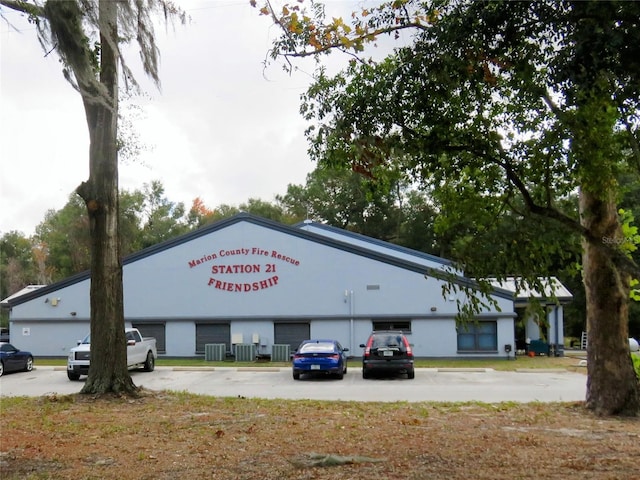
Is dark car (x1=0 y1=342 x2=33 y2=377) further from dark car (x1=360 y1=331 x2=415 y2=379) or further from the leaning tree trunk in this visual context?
dark car (x1=360 y1=331 x2=415 y2=379)

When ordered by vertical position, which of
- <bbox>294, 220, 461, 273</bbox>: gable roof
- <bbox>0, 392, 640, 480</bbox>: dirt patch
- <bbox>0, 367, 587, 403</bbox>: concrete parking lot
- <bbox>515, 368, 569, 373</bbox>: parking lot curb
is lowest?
<bbox>515, 368, 569, 373</bbox>: parking lot curb

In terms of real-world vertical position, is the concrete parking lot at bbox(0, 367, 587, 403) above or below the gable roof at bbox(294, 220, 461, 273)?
below

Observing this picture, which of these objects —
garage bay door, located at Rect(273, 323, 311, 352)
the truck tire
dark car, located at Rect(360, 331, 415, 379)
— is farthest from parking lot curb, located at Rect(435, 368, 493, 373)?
the truck tire

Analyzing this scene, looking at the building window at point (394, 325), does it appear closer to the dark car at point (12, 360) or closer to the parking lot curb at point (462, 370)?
the parking lot curb at point (462, 370)

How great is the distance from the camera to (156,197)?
255 ft

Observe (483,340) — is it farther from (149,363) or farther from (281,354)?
(149,363)

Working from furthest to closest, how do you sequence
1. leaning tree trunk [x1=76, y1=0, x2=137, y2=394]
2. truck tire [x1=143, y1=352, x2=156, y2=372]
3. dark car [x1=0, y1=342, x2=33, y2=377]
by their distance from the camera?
truck tire [x1=143, y1=352, x2=156, y2=372] → dark car [x1=0, y1=342, x2=33, y2=377] → leaning tree trunk [x1=76, y1=0, x2=137, y2=394]

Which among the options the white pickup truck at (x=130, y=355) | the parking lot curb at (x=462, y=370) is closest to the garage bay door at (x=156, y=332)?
the white pickup truck at (x=130, y=355)

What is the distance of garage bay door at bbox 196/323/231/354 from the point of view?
1206 inches

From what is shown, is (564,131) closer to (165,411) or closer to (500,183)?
(500,183)

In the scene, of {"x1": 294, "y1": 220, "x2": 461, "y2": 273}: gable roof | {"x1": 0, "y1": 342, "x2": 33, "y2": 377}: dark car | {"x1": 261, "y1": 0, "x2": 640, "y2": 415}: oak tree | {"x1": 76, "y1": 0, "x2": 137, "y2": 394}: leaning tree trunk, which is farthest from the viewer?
{"x1": 294, "y1": 220, "x2": 461, "y2": 273}: gable roof

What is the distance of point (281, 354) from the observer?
29141 mm

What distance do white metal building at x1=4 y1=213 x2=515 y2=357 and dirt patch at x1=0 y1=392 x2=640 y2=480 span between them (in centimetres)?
1674

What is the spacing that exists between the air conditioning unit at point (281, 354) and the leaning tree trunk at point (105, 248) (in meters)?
15.6
